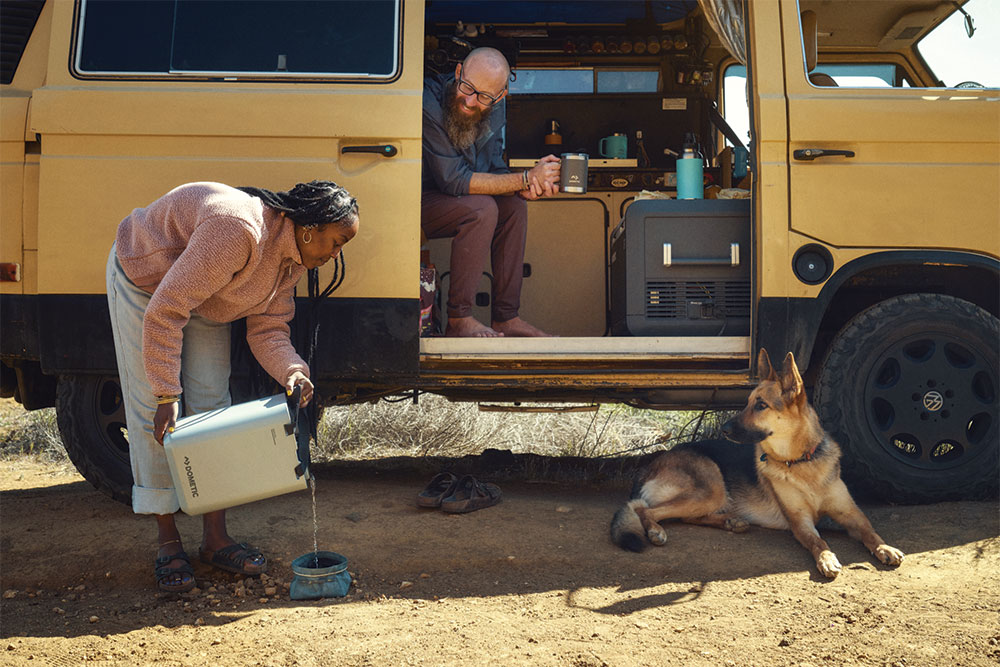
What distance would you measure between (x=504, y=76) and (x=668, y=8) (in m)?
1.68

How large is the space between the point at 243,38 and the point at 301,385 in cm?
160

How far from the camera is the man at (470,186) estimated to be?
3902 millimetres

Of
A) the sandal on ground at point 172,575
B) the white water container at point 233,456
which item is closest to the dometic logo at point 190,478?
the white water container at point 233,456

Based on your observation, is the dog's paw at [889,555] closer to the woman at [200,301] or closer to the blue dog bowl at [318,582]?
the blue dog bowl at [318,582]

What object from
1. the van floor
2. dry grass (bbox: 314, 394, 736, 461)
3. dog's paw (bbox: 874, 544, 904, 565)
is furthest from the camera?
dry grass (bbox: 314, 394, 736, 461)

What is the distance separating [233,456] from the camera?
2.84 meters

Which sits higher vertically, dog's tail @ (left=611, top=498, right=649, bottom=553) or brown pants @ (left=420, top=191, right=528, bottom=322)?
brown pants @ (left=420, top=191, right=528, bottom=322)

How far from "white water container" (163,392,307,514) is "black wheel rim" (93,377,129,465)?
1.20 m

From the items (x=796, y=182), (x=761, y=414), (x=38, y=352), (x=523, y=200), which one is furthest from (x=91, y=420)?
(x=796, y=182)

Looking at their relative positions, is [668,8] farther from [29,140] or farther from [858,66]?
[29,140]

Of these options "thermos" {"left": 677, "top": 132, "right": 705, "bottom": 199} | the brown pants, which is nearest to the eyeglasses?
the brown pants

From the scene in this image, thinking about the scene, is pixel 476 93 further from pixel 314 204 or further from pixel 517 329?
pixel 314 204

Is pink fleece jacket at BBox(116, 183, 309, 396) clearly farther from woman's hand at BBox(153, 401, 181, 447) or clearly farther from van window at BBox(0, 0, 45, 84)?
van window at BBox(0, 0, 45, 84)

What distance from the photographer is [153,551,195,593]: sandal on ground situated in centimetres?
302
